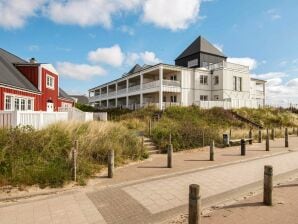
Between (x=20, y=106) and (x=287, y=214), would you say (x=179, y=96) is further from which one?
(x=287, y=214)

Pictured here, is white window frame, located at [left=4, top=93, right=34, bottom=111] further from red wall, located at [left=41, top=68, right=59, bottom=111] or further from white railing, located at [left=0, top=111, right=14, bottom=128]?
white railing, located at [left=0, top=111, right=14, bottom=128]

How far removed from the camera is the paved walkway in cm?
577

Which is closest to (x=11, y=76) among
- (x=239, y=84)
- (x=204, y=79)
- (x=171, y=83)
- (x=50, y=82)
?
(x=50, y=82)

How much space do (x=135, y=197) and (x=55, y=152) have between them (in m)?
4.10

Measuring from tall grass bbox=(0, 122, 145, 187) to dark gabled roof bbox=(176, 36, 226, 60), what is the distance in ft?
105

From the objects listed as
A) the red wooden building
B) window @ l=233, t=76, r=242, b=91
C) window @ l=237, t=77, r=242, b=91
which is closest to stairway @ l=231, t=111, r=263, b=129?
window @ l=233, t=76, r=242, b=91

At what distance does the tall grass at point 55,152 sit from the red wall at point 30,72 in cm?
1232

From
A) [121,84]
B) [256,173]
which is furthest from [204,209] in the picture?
[121,84]

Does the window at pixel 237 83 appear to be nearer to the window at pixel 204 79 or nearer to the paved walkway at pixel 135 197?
the window at pixel 204 79

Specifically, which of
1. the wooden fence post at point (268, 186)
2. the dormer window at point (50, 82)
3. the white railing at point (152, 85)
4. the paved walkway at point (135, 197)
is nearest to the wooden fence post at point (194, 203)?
the paved walkway at point (135, 197)

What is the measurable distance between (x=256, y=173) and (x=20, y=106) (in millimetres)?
16853

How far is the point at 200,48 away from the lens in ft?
135

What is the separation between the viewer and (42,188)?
7742 millimetres

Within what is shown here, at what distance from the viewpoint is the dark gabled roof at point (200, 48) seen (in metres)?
41.8
